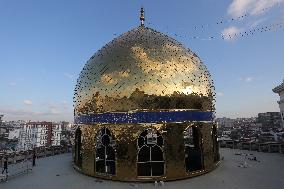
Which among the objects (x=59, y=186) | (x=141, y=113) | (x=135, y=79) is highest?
(x=135, y=79)

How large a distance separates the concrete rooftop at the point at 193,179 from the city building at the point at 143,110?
55 centimetres

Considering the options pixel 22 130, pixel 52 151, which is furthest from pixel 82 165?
pixel 22 130

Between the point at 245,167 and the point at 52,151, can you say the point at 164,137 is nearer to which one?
the point at 245,167

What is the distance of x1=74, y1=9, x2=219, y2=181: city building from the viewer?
44.3ft

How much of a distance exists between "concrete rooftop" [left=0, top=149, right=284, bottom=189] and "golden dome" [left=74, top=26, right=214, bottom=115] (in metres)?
3.71

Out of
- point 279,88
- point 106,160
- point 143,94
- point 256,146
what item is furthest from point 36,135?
point 143,94

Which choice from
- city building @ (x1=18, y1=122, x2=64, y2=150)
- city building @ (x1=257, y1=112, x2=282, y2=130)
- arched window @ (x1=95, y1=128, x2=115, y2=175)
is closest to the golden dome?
arched window @ (x1=95, y1=128, x2=115, y2=175)

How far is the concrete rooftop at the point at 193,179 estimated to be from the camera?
40.0 ft

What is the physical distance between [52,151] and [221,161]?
14001 mm

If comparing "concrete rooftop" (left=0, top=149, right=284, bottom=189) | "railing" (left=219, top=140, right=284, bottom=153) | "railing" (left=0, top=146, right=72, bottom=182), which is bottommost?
"concrete rooftop" (left=0, top=149, right=284, bottom=189)

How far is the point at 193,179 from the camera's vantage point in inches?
524

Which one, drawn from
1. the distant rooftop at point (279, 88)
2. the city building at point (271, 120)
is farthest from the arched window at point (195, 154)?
the city building at point (271, 120)

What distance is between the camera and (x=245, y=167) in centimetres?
1565

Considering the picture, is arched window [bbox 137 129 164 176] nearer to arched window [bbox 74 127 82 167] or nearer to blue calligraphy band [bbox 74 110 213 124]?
blue calligraphy band [bbox 74 110 213 124]
